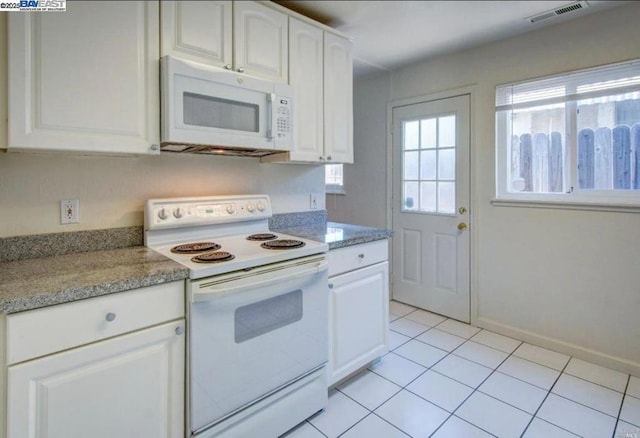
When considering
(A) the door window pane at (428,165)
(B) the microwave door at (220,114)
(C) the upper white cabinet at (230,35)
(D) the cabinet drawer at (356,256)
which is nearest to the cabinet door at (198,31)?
(C) the upper white cabinet at (230,35)

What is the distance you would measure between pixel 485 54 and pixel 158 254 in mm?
2831

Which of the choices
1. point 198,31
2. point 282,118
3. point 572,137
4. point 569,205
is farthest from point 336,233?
point 572,137

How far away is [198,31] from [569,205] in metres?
2.60

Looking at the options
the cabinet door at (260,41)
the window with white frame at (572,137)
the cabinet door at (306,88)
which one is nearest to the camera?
the cabinet door at (260,41)

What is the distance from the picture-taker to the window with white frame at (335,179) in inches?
160

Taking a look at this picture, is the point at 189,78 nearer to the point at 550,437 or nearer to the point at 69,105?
the point at 69,105

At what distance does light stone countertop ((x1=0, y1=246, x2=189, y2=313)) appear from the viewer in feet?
3.48

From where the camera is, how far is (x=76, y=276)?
48.9 inches

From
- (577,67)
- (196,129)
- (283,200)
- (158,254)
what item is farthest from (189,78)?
(577,67)

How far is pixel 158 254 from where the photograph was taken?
1624 millimetres

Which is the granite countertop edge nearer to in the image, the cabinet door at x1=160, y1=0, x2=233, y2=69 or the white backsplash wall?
the white backsplash wall

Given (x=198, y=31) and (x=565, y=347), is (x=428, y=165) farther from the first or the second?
(x=198, y=31)

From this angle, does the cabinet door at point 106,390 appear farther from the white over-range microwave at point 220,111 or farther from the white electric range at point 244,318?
the white over-range microwave at point 220,111

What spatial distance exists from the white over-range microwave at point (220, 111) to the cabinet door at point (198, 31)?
97 millimetres
